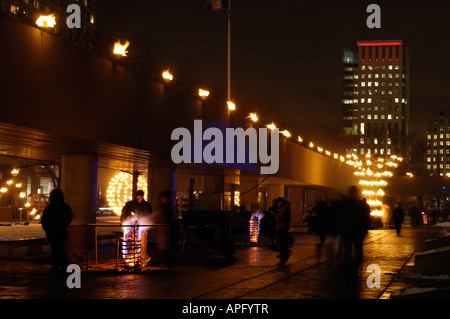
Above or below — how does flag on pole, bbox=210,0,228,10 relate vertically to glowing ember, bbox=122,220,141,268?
above

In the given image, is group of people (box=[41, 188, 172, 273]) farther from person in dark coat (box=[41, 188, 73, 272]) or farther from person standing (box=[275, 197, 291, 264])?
person standing (box=[275, 197, 291, 264])

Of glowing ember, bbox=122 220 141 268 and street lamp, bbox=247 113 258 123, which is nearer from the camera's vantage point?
glowing ember, bbox=122 220 141 268

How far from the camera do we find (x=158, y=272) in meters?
15.1

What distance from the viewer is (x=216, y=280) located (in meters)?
13.8

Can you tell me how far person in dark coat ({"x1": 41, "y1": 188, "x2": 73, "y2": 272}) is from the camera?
14.8 metres

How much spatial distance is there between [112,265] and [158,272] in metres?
1.98

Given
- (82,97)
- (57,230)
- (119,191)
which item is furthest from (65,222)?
(119,191)

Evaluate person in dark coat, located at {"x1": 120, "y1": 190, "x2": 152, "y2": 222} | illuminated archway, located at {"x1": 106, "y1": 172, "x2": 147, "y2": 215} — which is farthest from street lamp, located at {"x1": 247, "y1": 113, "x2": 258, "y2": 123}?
person in dark coat, located at {"x1": 120, "y1": 190, "x2": 152, "y2": 222}

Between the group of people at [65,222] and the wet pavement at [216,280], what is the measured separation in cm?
45

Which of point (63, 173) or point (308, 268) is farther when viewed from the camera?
point (63, 173)

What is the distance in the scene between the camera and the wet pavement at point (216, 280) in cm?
1149

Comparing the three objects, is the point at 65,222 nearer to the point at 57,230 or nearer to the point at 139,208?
the point at 57,230
